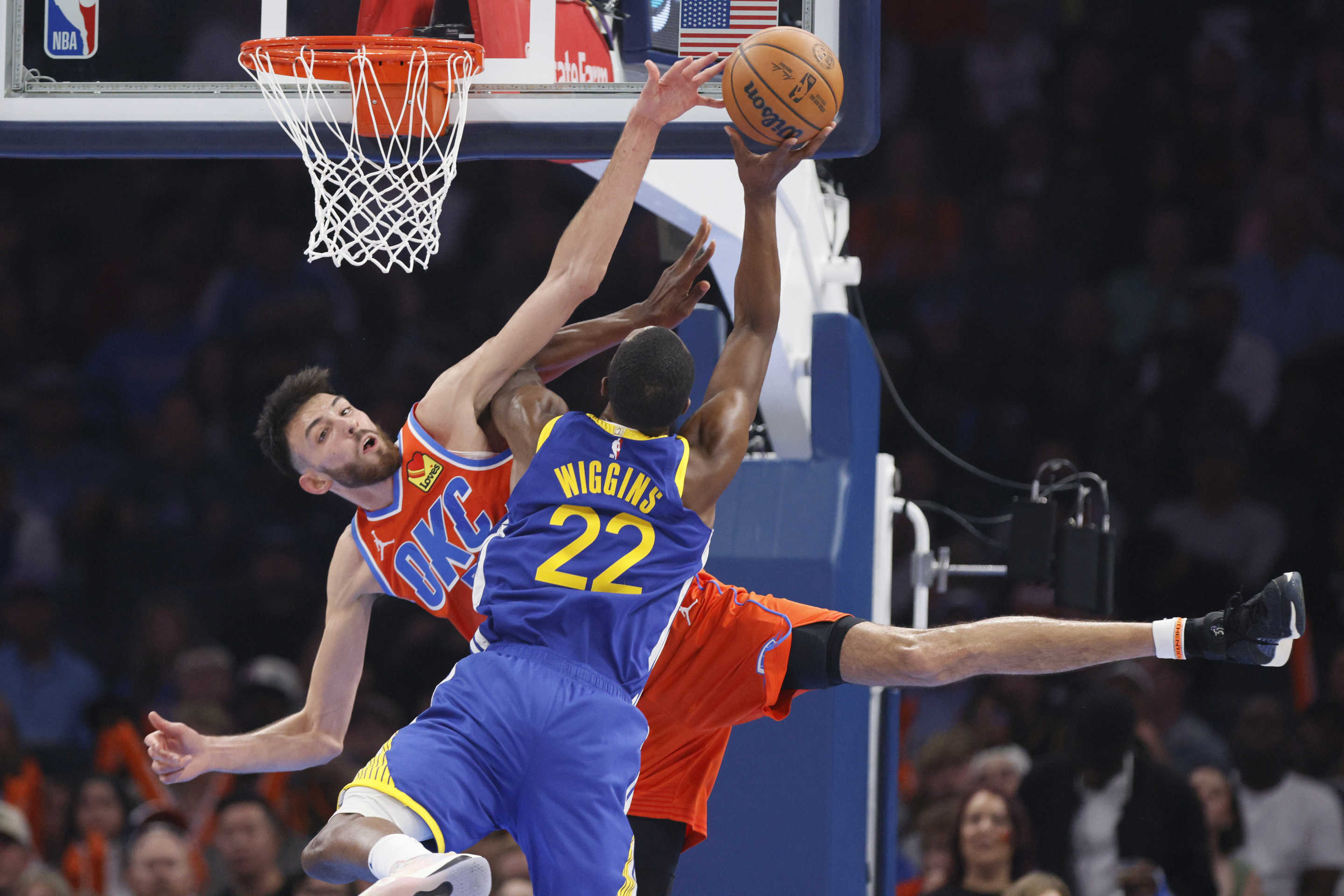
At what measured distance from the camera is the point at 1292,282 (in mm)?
9141

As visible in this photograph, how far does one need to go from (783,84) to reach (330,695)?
2.39 meters

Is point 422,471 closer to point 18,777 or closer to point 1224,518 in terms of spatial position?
point 18,777

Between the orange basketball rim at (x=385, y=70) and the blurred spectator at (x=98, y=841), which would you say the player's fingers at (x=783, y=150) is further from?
the blurred spectator at (x=98, y=841)

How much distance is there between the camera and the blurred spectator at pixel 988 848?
21.1ft

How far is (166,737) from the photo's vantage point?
454 cm

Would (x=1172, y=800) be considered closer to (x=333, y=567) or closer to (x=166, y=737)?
(x=333, y=567)

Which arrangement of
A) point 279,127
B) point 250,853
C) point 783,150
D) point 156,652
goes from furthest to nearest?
point 156,652
point 250,853
point 279,127
point 783,150

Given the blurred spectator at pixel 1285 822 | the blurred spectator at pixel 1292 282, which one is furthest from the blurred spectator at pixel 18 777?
the blurred spectator at pixel 1292 282

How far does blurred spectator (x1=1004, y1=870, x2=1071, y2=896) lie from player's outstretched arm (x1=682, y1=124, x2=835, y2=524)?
2429mm

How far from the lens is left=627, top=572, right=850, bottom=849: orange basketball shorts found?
447 cm

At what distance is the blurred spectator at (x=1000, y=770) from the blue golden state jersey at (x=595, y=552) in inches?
138

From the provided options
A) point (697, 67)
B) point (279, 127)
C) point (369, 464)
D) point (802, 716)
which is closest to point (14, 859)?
point (369, 464)

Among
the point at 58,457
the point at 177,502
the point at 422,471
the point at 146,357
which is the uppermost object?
the point at 146,357

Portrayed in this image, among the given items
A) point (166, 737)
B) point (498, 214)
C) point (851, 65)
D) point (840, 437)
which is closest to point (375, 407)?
point (498, 214)
